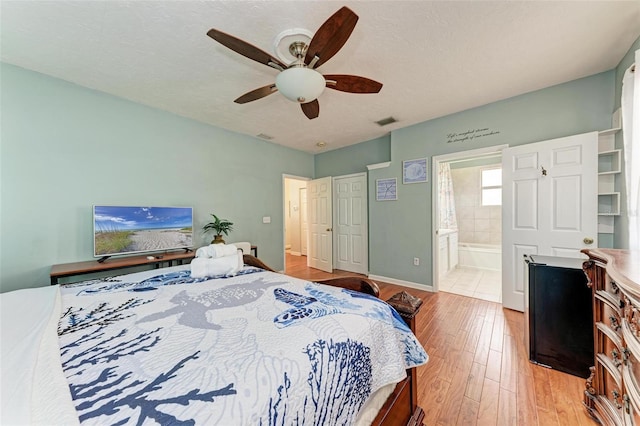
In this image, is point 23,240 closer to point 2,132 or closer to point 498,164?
point 2,132

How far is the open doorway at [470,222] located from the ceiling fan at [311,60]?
9.30 feet

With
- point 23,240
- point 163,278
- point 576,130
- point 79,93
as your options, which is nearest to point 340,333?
point 163,278

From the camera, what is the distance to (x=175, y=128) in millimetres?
3125

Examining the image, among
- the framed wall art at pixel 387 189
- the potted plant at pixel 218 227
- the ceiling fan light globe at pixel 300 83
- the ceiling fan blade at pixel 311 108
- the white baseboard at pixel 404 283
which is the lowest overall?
the white baseboard at pixel 404 283

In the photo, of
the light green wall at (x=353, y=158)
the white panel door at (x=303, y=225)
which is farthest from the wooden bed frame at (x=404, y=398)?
the white panel door at (x=303, y=225)

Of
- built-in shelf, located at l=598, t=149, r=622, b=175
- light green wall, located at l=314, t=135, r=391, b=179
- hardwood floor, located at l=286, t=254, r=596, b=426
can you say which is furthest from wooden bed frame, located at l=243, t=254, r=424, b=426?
light green wall, located at l=314, t=135, r=391, b=179

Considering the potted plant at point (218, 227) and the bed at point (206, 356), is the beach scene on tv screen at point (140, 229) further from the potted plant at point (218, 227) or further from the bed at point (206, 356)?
the bed at point (206, 356)

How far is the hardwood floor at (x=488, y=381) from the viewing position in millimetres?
1375

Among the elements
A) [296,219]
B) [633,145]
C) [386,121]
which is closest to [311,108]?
[386,121]

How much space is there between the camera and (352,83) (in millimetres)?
1825

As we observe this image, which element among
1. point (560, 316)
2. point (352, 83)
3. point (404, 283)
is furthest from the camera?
point (404, 283)

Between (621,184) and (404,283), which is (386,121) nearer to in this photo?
(621,184)

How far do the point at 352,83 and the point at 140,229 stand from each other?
2.85m

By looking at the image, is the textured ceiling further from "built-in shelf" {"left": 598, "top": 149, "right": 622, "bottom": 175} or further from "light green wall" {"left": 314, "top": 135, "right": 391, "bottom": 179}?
"light green wall" {"left": 314, "top": 135, "right": 391, "bottom": 179}
